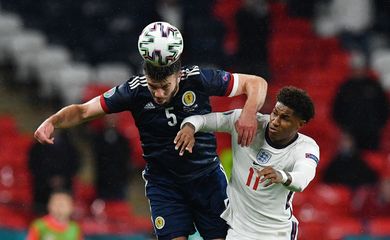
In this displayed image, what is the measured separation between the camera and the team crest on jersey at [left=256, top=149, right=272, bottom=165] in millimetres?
7609

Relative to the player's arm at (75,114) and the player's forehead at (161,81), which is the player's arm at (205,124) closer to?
the player's forehead at (161,81)

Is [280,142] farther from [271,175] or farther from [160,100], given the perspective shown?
[160,100]

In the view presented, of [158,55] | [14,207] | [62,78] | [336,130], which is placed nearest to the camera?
[158,55]

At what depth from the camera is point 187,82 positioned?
25.4 feet

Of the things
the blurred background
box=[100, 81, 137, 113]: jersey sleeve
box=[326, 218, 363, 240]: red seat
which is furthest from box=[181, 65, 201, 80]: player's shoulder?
box=[326, 218, 363, 240]: red seat

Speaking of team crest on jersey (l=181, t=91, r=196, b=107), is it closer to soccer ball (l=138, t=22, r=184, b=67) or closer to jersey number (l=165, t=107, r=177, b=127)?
jersey number (l=165, t=107, r=177, b=127)

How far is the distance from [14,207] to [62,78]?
3547 millimetres

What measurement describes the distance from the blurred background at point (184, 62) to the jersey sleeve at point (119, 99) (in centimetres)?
340

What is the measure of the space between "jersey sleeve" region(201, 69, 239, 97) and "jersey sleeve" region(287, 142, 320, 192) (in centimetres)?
64

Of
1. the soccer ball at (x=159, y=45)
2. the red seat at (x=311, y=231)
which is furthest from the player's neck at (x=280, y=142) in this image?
the red seat at (x=311, y=231)

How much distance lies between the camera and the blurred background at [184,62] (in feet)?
39.1

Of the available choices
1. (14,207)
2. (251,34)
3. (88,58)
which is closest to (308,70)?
(251,34)

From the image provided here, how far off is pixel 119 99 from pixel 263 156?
1018 millimetres

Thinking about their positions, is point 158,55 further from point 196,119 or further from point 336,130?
point 336,130
